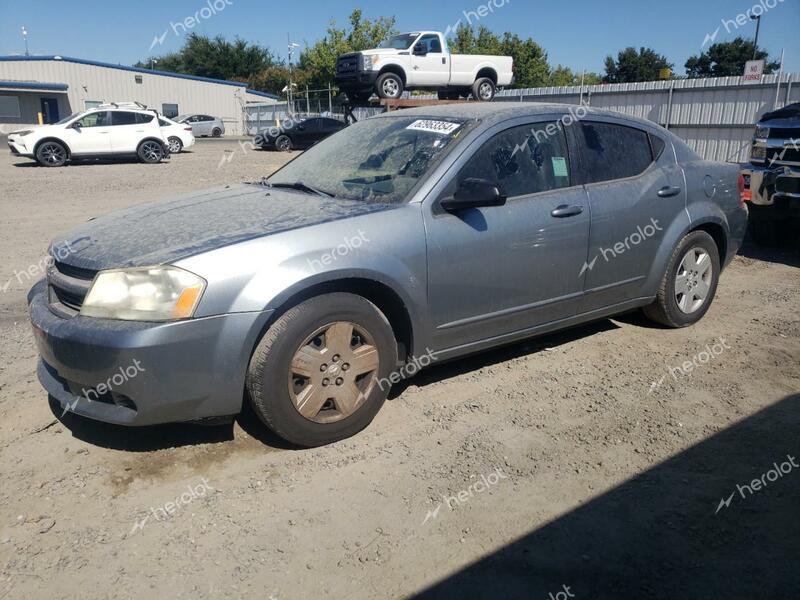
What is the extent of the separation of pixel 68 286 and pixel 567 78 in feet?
252

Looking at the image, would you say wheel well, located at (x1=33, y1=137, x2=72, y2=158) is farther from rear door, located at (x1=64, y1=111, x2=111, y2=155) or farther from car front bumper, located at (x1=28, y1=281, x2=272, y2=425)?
car front bumper, located at (x1=28, y1=281, x2=272, y2=425)

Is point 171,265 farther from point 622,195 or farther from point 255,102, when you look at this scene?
point 255,102

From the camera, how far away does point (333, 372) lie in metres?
3.36

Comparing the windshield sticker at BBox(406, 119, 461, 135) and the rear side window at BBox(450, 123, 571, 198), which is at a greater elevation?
the windshield sticker at BBox(406, 119, 461, 135)

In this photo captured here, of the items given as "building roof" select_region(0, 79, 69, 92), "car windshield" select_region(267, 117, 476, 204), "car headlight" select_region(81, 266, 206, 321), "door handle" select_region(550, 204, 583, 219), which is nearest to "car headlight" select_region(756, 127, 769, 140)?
"door handle" select_region(550, 204, 583, 219)

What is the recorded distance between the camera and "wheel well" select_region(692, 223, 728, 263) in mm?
5191

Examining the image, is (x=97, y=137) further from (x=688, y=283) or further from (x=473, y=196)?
(x=473, y=196)

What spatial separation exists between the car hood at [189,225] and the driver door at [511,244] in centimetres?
50

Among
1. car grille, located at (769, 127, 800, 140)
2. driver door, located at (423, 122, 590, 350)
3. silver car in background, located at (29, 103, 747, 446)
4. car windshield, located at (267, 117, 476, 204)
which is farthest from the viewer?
car grille, located at (769, 127, 800, 140)

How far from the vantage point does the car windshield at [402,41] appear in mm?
15977

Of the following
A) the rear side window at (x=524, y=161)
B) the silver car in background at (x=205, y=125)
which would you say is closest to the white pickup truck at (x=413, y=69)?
the rear side window at (x=524, y=161)

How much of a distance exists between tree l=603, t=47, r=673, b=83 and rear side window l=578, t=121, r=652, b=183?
7475 cm

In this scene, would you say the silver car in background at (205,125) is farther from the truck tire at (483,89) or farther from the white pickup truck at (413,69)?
the truck tire at (483,89)

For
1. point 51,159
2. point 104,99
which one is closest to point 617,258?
point 51,159
